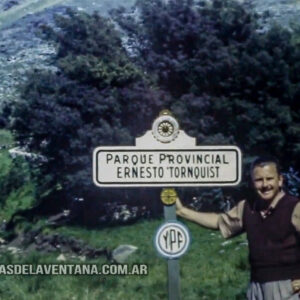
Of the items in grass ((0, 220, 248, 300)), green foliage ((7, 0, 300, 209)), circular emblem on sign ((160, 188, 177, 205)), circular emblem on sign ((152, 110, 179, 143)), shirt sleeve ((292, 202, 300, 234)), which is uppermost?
green foliage ((7, 0, 300, 209))

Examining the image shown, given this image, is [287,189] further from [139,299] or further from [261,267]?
[139,299]

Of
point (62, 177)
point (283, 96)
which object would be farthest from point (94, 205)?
point (283, 96)

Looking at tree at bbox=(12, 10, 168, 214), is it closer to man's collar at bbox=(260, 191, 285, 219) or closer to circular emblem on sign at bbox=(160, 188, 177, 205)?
circular emblem on sign at bbox=(160, 188, 177, 205)

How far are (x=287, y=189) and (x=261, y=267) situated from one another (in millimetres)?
475

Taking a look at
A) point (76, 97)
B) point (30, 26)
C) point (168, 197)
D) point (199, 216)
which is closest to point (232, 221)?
point (199, 216)

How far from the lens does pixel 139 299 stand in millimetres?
6984

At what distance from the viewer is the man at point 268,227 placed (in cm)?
680

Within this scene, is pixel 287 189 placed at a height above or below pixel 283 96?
below

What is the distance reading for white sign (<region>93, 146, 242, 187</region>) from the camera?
6.79 metres

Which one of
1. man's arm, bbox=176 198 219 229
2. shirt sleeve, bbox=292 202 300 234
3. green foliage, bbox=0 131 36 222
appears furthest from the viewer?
green foliage, bbox=0 131 36 222

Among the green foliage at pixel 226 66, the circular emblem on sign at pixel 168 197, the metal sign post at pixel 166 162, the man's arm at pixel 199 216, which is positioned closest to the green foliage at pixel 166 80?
the green foliage at pixel 226 66

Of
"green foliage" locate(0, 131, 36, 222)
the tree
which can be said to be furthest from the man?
"green foliage" locate(0, 131, 36, 222)

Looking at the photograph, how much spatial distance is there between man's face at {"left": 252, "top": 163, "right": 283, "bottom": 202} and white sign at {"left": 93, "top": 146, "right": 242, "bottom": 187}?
0.11m

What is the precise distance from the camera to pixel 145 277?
6949 mm
